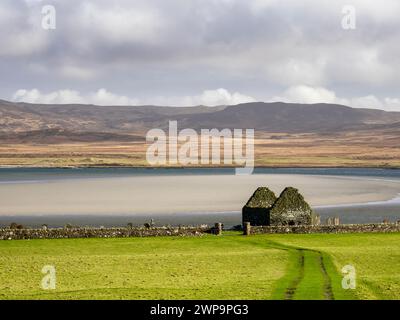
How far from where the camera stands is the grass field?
3291 cm

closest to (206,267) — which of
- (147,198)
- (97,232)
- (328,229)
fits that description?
(97,232)

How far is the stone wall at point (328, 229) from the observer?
2399 inches

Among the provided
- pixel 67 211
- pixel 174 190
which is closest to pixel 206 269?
pixel 67 211

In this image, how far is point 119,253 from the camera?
163 ft

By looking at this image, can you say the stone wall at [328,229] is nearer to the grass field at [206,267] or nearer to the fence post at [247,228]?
the fence post at [247,228]

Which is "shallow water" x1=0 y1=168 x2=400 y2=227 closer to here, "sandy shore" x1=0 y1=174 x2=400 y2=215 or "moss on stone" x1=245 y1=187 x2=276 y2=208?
"sandy shore" x1=0 y1=174 x2=400 y2=215

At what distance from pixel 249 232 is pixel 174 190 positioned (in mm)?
69957

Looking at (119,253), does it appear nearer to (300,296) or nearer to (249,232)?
(249,232)

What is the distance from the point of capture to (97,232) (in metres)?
59.3

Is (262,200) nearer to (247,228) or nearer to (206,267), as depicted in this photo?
(247,228)

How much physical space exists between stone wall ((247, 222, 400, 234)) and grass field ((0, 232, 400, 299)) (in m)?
1.39

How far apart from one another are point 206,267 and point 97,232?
19.5 m

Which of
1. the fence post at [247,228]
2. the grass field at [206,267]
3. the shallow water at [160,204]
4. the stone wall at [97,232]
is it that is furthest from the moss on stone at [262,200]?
the shallow water at [160,204]

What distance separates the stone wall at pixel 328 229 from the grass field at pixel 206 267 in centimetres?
139
